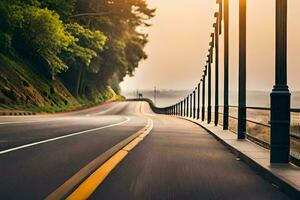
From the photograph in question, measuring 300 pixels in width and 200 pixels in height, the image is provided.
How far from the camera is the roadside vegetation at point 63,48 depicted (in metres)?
51.2

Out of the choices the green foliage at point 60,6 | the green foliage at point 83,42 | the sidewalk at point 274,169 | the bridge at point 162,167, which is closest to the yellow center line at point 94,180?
the bridge at point 162,167

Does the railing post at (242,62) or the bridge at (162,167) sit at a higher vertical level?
the railing post at (242,62)

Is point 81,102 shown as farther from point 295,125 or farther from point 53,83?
point 295,125

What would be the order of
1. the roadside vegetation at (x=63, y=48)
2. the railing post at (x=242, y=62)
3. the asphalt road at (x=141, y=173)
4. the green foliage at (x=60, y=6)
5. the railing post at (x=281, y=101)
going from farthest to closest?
the green foliage at (x=60, y=6) → the roadside vegetation at (x=63, y=48) → the railing post at (x=242, y=62) → the railing post at (x=281, y=101) → the asphalt road at (x=141, y=173)

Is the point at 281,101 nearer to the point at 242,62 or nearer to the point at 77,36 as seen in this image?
the point at 242,62

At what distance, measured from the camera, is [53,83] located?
2662 inches

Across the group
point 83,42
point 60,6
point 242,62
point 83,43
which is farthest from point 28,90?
point 242,62

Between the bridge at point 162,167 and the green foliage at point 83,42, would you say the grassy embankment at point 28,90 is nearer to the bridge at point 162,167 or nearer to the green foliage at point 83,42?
the green foliage at point 83,42

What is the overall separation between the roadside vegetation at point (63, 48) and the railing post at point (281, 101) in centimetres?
3905

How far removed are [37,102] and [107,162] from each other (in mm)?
46633

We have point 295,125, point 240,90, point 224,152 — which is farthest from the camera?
point 240,90

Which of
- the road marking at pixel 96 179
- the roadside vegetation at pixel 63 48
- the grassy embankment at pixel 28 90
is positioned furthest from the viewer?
the roadside vegetation at pixel 63 48

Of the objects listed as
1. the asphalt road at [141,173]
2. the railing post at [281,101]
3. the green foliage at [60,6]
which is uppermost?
the green foliage at [60,6]

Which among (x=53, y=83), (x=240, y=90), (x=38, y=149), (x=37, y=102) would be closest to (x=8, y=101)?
(x=37, y=102)
